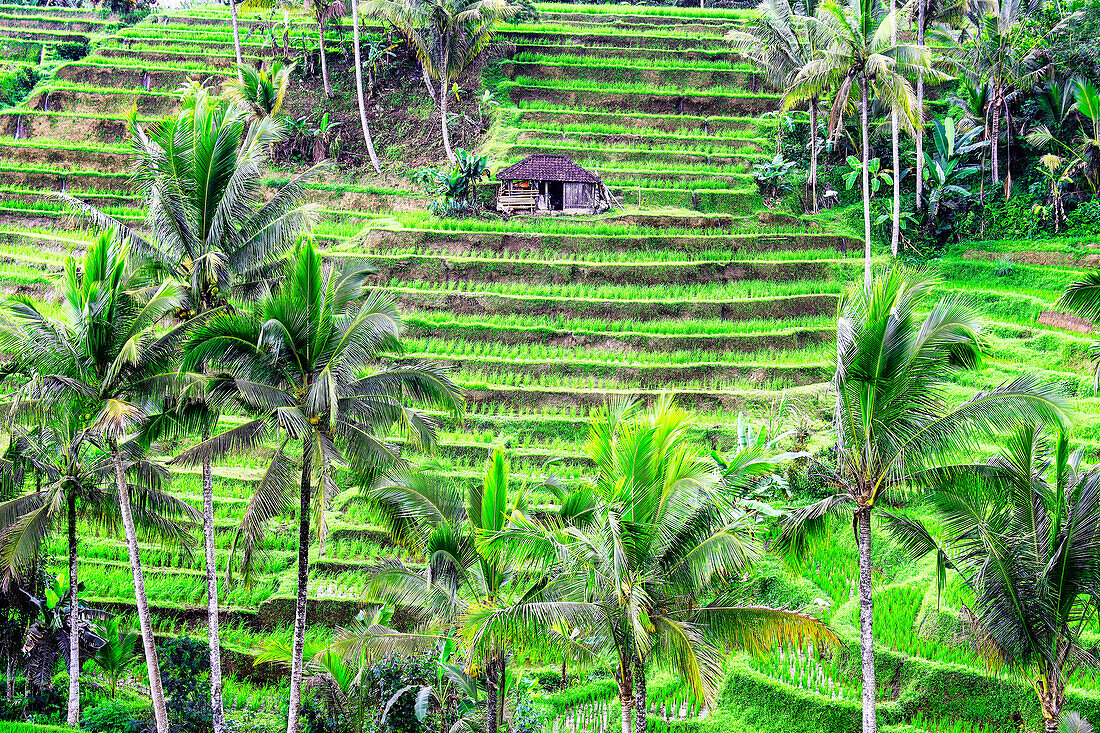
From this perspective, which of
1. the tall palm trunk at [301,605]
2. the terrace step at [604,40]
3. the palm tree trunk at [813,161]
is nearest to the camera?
the tall palm trunk at [301,605]

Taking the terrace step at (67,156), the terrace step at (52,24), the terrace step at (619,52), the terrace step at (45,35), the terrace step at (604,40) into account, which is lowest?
the terrace step at (67,156)

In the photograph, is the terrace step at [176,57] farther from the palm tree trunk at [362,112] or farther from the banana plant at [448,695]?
the banana plant at [448,695]

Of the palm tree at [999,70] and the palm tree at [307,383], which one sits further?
the palm tree at [999,70]

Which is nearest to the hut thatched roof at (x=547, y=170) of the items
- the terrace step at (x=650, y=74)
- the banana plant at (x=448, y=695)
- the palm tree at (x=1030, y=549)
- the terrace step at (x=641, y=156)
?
the terrace step at (x=641, y=156)

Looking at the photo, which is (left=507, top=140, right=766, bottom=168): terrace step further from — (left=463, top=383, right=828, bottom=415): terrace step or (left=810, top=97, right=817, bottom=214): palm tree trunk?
(left=463, top=383, right=828, bottom=415): terrace step

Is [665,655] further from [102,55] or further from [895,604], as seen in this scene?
[102,55]

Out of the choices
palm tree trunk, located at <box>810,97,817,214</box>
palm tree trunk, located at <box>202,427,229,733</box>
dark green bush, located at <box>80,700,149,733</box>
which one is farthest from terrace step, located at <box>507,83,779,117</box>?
dark green bush, located at <box>80,700,149,733</box>

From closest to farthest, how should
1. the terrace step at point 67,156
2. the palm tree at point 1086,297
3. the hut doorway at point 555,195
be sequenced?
the palm tree at point 1086,297
the hut doorway at point 555,195
the terrace step at point 67,156

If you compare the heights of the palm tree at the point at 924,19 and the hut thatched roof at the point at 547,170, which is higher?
the palm tree at the point at 924,19
